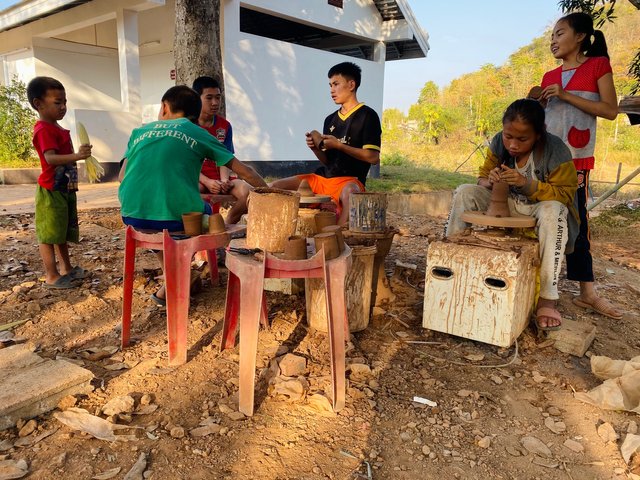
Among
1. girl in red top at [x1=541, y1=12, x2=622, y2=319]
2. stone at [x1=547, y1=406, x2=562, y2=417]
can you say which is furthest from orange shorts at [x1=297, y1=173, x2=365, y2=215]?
stone at [x1=547, y1=406, x2=562, y2=417]

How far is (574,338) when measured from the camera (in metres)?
2.79

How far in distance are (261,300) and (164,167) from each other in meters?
1.15

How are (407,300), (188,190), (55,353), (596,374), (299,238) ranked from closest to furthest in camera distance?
(299,238), (596,374), (55,353), (188,190), (407,300)

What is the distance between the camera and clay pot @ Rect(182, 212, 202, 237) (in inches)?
103

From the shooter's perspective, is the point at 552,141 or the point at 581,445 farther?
the point at 552,141

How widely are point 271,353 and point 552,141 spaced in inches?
86.1

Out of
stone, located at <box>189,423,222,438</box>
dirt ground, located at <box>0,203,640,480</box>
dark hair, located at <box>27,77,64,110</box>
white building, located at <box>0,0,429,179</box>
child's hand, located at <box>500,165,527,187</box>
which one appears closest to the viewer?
dirt ground, located at <box>0,203,640,480</box>

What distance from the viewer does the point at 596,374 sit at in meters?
2.47

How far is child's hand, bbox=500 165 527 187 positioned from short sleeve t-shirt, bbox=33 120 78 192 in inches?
123

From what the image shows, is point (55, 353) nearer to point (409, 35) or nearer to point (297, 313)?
point (297, 313)

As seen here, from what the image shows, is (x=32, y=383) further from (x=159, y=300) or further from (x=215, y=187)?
(x=215, y=187)

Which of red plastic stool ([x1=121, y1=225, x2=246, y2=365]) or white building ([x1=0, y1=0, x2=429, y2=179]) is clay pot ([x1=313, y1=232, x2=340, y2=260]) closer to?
red plastic stool ([x1=121, y1=225, x2=246, y2=365])

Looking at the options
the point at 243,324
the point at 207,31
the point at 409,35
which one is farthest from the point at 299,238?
the point at 409,35

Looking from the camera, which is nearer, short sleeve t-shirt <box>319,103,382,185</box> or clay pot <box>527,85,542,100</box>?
clay pot <box>527,85,542,100</box>
